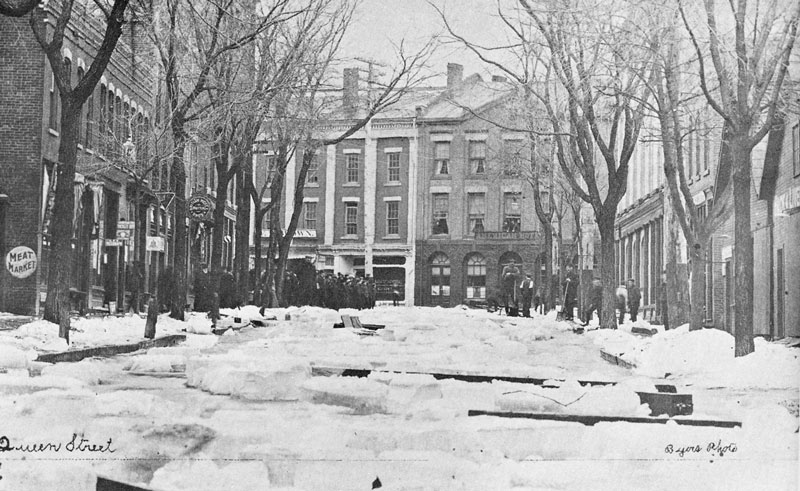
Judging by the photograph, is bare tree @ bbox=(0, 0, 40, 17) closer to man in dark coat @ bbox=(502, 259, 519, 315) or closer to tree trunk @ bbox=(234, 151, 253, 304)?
tree trunk @ bbox=(234, 151, 253, 304)

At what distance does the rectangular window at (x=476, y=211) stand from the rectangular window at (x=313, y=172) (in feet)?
6.83

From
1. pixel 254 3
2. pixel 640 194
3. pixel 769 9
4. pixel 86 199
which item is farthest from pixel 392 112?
pixel 640 194

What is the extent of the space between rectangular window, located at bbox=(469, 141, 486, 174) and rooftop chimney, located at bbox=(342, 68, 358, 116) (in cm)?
173

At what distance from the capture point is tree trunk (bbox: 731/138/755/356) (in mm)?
9506

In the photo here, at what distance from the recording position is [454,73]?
10234mm

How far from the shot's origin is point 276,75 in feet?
57.1

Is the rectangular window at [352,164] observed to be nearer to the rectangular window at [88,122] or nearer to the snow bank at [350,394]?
the rectangular window at [88,122]

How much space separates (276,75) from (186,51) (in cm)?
154

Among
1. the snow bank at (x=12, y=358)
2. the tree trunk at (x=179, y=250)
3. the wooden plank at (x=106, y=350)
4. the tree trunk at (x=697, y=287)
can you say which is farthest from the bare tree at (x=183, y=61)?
the snow bank at (x=12, y=358)

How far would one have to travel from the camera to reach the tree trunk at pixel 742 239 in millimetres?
9506

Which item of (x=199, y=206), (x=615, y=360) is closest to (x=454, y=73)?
(x=615, y=360)

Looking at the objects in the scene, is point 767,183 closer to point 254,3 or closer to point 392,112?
point 392,112

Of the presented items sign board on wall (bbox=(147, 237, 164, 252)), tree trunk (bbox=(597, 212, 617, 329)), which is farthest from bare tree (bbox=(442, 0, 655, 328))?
sign board on wall (bbox=(147, 237, 164, 252))

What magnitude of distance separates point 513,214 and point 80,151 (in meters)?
13.8
